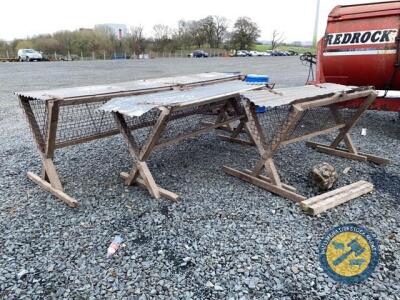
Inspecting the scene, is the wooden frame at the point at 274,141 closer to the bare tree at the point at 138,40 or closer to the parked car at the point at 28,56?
the parked car at the point at 28,56

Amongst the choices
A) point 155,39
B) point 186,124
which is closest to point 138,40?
point 155,39

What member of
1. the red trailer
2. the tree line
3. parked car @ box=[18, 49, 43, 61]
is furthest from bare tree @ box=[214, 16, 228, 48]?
the red trailer

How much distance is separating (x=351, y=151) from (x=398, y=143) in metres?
1.25

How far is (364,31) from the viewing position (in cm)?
584

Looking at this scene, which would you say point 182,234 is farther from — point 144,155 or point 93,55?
point 93,55

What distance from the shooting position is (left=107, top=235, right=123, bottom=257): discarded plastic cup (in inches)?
103

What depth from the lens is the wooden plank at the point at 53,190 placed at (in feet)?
10.9

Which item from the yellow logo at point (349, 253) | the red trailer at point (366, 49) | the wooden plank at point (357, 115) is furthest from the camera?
the red trailer at point (366, 49)

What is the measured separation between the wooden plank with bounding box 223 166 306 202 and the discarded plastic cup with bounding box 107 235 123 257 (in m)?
1.68

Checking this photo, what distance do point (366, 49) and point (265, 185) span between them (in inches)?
148

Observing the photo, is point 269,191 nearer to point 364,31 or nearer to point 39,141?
point 39,141

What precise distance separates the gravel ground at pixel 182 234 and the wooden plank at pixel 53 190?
79 millimetres

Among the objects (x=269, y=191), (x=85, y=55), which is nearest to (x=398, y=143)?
(x=269, y=191)

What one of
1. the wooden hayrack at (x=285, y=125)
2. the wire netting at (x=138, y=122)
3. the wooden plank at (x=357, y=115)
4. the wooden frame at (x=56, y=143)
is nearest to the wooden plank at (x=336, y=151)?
the wooden hayrack at (x=285, y=125)
